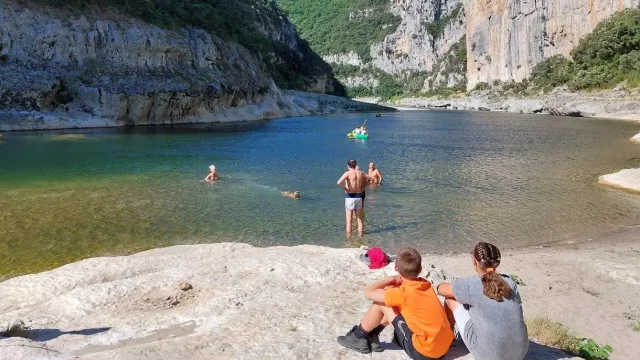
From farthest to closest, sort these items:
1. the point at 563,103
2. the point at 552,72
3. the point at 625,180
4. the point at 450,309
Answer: the point at 552,72 → the point at 563,103 → the point at 625,180 → the point at 450,309

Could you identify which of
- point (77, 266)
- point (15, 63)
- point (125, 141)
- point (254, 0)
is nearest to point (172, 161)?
point (125, 141)

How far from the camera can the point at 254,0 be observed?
376 feet

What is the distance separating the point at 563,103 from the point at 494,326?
260 ft

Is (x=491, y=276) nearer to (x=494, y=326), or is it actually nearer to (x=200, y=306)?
(x=494, y=326)

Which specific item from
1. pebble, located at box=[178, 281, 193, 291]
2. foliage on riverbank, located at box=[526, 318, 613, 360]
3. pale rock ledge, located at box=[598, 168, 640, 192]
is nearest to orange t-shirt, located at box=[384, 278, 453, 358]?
foliage on riverbank, located at box=[526, 318, 613, 360]

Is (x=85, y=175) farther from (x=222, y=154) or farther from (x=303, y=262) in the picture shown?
(x=303, y=262)

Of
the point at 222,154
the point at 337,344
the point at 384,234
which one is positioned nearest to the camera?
the point at 337,344

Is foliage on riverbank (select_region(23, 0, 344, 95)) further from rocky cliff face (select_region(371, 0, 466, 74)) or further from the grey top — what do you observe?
the grey top

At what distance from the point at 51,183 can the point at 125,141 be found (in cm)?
1665

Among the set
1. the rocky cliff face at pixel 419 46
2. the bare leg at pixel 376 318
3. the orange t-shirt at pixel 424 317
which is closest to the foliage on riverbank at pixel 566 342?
the orange t-shirt at pixel 424 317

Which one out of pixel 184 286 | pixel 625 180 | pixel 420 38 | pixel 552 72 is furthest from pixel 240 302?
pixel 420 38

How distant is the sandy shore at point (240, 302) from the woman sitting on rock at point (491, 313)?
17.0 inches

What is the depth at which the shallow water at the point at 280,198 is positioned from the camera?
12.6 m

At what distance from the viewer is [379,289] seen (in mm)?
4953
